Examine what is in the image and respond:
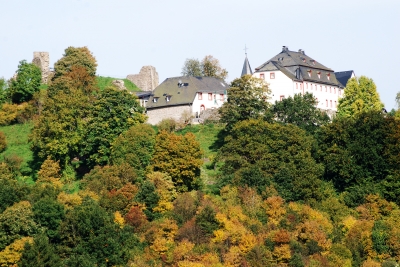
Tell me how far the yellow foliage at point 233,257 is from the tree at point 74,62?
106 feet

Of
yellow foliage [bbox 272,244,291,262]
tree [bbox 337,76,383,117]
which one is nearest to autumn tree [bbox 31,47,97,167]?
yellow foliage [bbox 272,244,291,262]

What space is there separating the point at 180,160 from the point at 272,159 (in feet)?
22.4

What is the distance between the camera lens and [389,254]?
6706cm

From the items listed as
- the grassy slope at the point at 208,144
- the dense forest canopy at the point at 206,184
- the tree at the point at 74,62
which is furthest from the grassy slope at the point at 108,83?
the grassy slope at the point at 208,144

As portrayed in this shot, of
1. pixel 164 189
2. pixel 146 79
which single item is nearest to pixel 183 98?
pixel 146 79

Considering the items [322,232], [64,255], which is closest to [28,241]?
[64,255]

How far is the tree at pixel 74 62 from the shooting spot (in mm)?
93125

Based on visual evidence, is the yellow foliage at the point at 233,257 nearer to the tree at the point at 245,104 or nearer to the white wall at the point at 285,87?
the tree at the point at 245,104

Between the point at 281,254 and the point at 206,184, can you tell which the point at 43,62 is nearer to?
the point at 206,184

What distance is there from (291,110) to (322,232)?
17.2 meters

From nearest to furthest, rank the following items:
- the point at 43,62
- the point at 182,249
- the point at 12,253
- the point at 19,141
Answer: the point at 12,253 < the point at 182,249 < the point at 19,141 < the point at 43,62

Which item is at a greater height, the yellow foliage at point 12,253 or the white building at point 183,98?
the white building at point 183,98

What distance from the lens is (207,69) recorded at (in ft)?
350

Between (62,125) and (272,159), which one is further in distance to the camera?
(62,125)
